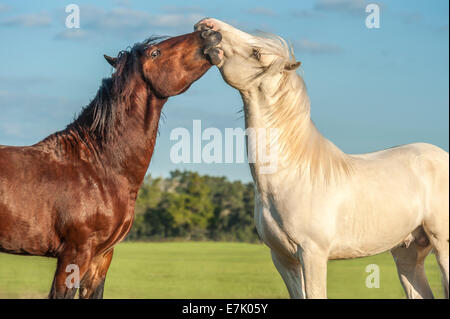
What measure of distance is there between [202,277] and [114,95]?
46.0ft

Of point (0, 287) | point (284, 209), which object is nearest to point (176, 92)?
point (284, 209)

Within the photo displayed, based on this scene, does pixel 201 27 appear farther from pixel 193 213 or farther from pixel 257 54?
pixel 193 213

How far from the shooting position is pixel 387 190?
173 inches

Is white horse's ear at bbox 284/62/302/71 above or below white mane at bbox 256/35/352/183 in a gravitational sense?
above

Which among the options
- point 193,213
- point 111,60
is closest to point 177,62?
point 111,60

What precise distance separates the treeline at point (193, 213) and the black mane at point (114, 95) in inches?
1013

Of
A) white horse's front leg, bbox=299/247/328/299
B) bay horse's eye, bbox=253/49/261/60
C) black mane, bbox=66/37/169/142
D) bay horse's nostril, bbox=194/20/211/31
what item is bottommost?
white horse's front leg, bbox=299/247/328/299

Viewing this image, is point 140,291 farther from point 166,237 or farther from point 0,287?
point 166,237

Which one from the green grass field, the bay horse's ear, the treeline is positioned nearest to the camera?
the bay horse's ear

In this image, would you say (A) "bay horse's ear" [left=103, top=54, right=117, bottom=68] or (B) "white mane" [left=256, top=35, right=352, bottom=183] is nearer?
(B) "white mane" [left=256, top=35, right=352, bottom=183]

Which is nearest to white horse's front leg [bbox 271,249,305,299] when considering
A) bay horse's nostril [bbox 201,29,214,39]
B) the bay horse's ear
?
bay horse's nostril [bbox 201,29,214,39]

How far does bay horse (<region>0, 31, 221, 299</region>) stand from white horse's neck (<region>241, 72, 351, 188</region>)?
50 cm

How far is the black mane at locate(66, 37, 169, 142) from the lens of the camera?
412 centimetres

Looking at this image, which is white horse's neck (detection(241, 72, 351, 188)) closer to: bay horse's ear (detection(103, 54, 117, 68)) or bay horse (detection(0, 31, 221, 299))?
bay horse (detection(0, 31, 221, 299))
